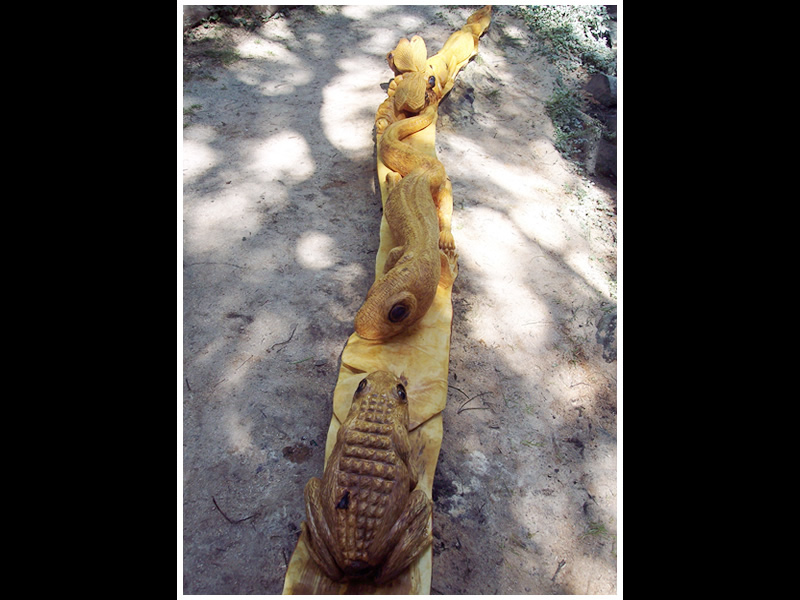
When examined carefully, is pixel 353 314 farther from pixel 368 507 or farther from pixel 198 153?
pixel 198 153

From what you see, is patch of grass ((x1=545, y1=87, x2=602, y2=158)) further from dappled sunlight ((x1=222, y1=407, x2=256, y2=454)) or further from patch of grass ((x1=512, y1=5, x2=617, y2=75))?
dappled sunlight ((x1=222, y1=407, x2=256, y2=454))

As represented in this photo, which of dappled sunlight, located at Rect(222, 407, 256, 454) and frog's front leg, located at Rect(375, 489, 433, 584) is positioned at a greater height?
frog's front leg, located at Rect(375, 489, 433, 584)

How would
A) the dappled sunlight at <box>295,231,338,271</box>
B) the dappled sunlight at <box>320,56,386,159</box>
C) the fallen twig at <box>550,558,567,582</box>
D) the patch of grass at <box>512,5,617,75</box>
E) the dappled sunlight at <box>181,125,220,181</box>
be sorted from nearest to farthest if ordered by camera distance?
the fallen twig at <box>550,558,567,582</box> < the dappled sunlight at <box>295,231,338,271</box> < the dappled sunlight at <box>181,125,220,181</box> < the dappled sunlight at <box>320,56,386,159</box> < the patch of grass at <box>512,5,617,75</box>

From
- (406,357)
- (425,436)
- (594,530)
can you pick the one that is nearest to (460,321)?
(406,357)

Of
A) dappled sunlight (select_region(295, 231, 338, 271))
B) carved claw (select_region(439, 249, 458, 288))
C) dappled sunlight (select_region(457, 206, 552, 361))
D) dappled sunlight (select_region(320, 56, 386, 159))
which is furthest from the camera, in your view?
dappled sunlight (select_region(320, 56, 386, 159))

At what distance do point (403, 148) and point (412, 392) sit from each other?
2.13m

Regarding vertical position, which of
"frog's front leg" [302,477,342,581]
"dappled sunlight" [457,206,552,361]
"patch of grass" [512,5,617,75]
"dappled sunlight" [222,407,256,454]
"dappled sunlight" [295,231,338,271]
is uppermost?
"patch of grass" [512,5,617,75]

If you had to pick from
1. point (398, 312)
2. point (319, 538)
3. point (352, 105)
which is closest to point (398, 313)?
point (398, 312)

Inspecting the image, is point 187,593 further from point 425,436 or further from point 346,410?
point 425,436

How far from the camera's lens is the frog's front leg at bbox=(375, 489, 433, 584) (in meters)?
1.86

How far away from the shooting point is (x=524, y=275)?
3701 mm

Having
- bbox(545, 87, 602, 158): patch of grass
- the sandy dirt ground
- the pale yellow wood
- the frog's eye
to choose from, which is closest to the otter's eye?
the frog's eye

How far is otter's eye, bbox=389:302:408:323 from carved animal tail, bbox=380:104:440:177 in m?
1.50

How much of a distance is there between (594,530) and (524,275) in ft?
5.91
